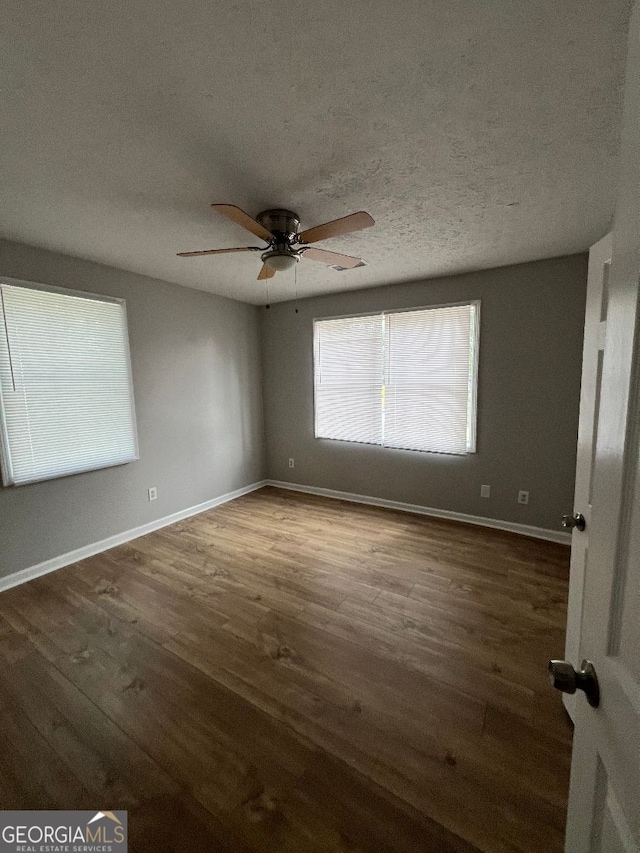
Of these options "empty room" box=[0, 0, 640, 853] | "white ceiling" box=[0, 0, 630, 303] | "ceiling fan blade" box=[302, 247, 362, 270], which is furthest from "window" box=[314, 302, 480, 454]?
"ceiling fan blade" box=[302, 247, 362, 270]

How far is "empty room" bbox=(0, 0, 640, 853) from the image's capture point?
98cm

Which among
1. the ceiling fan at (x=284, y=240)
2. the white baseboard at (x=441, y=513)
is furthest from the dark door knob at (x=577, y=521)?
the white baseboard at (x=441, y=513)

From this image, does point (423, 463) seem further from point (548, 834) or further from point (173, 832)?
point (173, 832)

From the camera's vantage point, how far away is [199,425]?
384 centimetres

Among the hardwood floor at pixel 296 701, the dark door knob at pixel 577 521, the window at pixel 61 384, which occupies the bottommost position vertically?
the hardwood floor at pixel 296 701

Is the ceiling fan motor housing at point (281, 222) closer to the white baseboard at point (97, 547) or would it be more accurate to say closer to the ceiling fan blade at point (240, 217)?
the ceiling fan blade at point (240, 217)

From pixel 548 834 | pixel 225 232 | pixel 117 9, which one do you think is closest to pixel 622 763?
pixel 548 834

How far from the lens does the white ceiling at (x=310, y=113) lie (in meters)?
0.98

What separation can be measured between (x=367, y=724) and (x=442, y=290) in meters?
3.39

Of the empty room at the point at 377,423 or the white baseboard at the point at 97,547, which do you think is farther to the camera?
the white baseboard at the point at 97,547

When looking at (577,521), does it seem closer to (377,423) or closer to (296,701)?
(296,701)

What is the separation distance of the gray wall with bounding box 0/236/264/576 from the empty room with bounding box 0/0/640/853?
3 cm

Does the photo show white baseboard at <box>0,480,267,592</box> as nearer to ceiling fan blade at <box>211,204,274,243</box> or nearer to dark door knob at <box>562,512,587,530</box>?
ceiling fan blade at <box>211,204,274,243</box>

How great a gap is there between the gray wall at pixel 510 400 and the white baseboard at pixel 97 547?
73.9 inches
